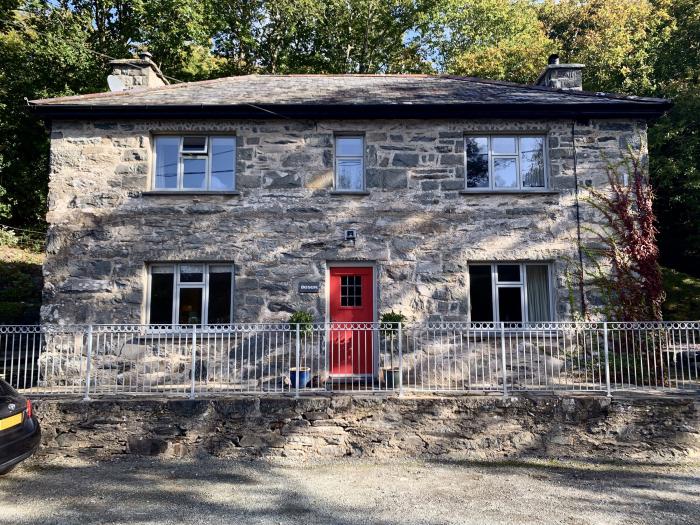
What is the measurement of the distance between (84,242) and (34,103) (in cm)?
298

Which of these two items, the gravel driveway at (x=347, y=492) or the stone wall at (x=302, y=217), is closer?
the gravel driveway at (x=347, y=492)

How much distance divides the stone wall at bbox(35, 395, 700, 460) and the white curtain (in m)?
3.21

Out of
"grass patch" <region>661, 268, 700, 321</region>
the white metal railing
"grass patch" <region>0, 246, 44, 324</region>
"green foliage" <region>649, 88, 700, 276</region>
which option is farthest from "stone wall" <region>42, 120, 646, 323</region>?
"green foliage" <region>649, 88, 700, 276</region>

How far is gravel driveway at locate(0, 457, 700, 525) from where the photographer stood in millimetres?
5527

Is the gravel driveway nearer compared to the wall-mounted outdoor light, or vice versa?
the gravel driveway

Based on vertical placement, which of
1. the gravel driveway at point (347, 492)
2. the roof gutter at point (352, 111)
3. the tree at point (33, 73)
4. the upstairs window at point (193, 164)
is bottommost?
the gravel driveway at point (347, 492)

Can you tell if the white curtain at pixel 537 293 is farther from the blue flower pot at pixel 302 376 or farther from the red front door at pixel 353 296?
the blue flower pot at pixel 302 376

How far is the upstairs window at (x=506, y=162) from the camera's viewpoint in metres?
10.9

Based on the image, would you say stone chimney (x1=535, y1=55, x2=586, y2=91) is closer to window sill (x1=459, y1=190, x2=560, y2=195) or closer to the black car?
window sill (x1=459, y1=190, x2=560, y2=195)

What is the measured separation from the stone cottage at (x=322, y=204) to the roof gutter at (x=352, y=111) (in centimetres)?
3

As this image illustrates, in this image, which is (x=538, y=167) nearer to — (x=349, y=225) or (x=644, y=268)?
(x=644, y=268)

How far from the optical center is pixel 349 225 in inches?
419

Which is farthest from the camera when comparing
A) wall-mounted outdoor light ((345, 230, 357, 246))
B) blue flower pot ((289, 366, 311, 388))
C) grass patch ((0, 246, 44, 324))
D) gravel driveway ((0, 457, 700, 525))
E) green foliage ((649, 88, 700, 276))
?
green foliage ((649, 88, 700, 276))

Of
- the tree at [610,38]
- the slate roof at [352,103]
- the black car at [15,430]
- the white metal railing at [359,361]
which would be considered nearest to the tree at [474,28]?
the tree at [610,38]
